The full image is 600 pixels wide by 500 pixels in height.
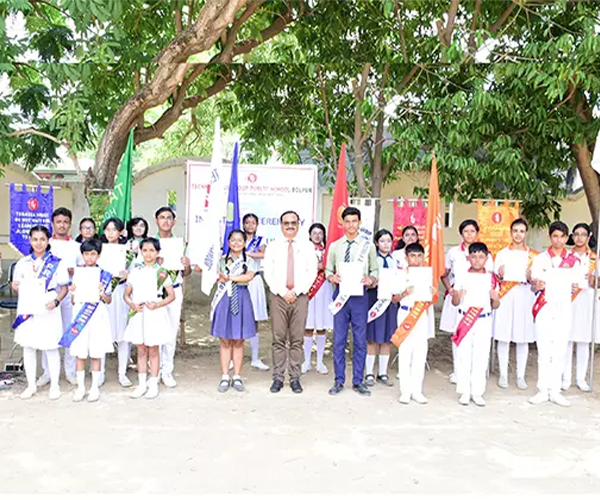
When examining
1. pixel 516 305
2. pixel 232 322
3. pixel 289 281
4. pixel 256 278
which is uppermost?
pixel 289 281

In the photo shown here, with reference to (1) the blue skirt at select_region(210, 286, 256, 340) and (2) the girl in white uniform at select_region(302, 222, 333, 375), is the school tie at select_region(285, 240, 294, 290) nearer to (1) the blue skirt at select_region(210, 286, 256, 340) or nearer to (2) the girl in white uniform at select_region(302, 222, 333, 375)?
(1) the blue skirt at select_region(210, 286, 256, 340)

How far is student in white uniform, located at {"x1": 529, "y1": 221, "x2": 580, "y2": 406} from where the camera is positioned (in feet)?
16.0

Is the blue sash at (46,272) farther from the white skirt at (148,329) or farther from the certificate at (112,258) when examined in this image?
the white skirt at (148,329)

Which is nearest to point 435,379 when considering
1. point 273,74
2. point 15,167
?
point 273,74

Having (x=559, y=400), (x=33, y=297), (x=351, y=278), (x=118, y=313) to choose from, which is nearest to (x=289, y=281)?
(x=351, y=278)

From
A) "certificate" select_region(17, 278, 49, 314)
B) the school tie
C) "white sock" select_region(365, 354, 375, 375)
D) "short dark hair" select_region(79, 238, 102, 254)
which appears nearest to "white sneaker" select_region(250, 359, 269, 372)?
"white sock" select_region(365, 354, 375, 375)

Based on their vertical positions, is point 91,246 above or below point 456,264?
above

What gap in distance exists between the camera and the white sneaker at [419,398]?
4.74 meters

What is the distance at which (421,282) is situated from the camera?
473cm

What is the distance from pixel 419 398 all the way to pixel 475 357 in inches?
22.6

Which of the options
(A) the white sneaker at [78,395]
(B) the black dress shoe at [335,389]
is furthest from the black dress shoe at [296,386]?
(A) the white sneaker at [78,395]

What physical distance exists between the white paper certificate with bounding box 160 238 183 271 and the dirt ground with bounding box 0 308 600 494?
1.09 m

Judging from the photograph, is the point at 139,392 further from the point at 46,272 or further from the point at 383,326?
the point at 383,326

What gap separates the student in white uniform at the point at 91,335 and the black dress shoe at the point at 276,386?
140 centimetres
